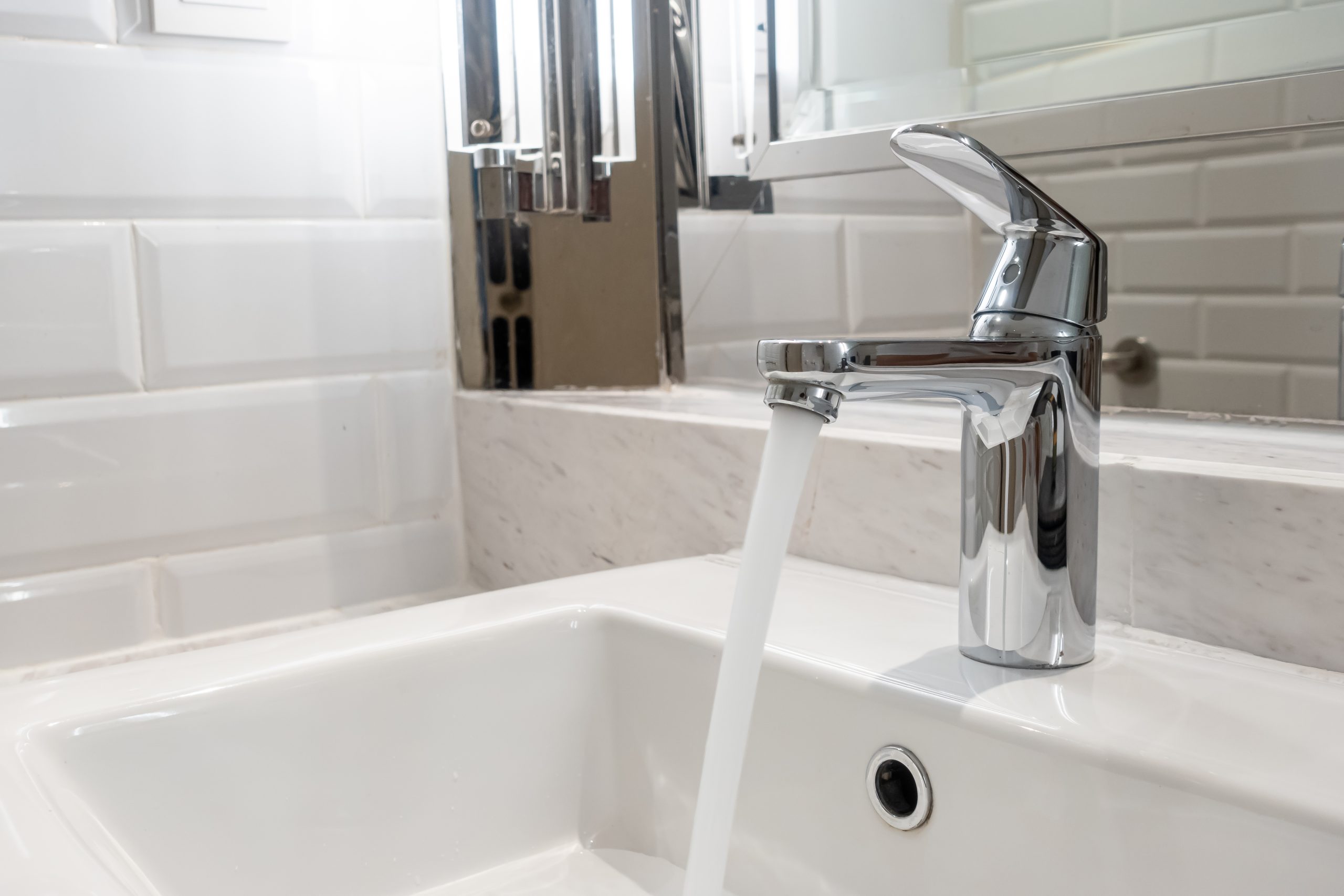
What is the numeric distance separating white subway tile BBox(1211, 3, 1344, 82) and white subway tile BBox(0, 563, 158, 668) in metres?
0.71

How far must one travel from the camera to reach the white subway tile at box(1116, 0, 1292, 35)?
546 mm

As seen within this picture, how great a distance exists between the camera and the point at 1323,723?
1.29 ft

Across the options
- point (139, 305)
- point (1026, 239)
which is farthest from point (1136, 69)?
point (139, 305)

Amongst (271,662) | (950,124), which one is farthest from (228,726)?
(950,124)

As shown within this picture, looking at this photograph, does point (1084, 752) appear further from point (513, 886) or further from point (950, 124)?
Answer: point (950, 124)

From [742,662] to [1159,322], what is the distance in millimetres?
319

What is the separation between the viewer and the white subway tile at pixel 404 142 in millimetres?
826

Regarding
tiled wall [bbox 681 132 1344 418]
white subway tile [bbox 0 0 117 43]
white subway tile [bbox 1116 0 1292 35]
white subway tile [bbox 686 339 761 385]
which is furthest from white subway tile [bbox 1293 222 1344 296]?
white subway tile [bbox 0 0 117 43]

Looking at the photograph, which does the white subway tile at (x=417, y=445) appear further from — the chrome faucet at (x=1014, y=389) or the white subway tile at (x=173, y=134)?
the chrome faucet at (x=1014, y=389)

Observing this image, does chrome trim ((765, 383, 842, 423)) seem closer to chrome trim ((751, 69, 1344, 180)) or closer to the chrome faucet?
the chrome faucet

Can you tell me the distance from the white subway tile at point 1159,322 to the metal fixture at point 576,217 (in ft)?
1.19

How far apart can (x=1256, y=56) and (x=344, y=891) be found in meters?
0.57

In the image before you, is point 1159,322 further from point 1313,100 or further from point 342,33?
point 342,33

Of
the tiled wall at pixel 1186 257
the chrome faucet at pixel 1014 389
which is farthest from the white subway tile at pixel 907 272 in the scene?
the chrome faucet at pixel 1014 389
